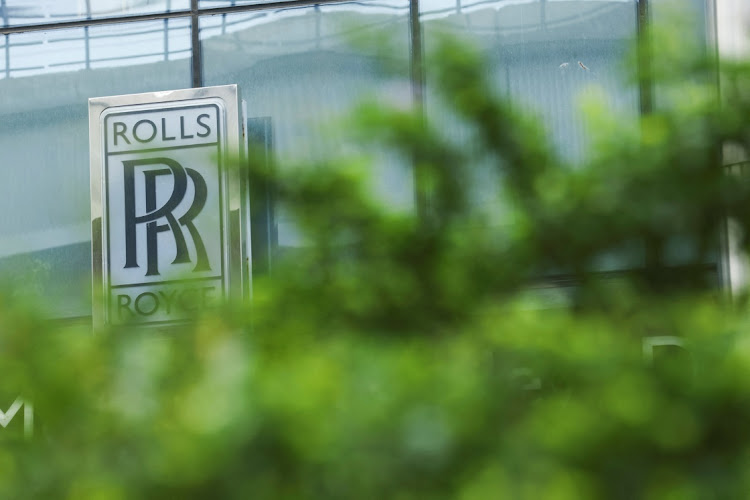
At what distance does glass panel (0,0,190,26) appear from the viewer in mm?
8555

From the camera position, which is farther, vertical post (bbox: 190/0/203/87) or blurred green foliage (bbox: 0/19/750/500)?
vertical post (bbox: 190/0/203/87)

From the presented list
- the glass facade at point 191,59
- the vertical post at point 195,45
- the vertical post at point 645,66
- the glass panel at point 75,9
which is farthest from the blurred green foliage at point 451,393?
the glass panel at point 75,9

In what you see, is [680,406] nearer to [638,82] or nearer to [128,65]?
[638,82]

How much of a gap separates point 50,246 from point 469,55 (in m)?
7.60

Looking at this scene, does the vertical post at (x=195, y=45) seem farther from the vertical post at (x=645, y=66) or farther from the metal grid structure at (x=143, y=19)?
the vertical post at (x=645, y=66)

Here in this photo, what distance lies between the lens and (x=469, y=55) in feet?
3.92

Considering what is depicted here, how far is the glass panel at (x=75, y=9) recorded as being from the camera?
8555 mm

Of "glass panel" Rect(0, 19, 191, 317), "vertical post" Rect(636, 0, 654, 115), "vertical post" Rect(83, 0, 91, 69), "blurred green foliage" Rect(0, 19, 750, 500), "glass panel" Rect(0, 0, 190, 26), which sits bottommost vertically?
"blurred green foliage" Rect(0, 19, 750, 500)

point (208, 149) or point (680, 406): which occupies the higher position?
point (208, 149)

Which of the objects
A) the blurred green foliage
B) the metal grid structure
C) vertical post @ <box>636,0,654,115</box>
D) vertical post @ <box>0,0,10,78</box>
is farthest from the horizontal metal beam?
the blurred green foliage

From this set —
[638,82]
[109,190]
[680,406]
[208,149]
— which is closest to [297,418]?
[680,406]

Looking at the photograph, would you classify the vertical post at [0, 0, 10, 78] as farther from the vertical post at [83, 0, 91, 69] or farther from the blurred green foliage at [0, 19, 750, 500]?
the blurred green foliage at [0, 19, 750, 500]

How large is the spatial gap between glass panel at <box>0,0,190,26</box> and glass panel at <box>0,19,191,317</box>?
118mm

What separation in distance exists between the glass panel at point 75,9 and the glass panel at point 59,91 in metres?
0.12
